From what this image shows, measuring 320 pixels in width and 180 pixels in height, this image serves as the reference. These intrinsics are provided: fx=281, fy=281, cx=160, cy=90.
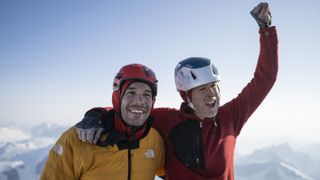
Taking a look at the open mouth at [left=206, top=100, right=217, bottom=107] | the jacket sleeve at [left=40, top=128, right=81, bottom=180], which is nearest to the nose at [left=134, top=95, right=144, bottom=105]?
the jacket sleeve at [left=40, top=128, right=81, bottom=180]

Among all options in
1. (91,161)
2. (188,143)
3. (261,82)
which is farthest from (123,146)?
(261,82)

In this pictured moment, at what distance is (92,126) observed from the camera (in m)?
4.79

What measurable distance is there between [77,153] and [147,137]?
1469 mm

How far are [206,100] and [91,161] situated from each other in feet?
8.84

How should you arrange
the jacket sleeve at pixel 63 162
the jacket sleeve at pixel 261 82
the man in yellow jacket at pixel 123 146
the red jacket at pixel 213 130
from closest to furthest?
the jacket sleeve at pixel 63 162
the man in yellow jacket at pixel 123 146
the red jacket at pixel 213 130
the jacket sleeve at pixel 261 82

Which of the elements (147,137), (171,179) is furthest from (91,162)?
(171,179)

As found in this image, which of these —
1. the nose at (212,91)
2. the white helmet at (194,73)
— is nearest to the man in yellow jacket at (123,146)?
the white helmet at (194,73)

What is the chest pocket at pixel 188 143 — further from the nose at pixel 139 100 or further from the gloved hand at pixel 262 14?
the gloved hand at pixel 262 14

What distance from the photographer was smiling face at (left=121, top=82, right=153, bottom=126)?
5.13m

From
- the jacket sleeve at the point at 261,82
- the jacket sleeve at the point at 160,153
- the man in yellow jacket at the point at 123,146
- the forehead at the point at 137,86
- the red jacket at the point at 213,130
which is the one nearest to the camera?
the man in yellow jacket at the point at 123,146

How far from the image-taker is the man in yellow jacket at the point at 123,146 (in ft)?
15.1

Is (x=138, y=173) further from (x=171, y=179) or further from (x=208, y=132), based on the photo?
(x=208, y=132)

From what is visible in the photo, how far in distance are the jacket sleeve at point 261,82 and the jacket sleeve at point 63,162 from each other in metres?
3.57

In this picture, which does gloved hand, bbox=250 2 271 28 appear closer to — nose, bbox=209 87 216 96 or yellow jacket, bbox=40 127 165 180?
nose, bbox=209 87 216 96
